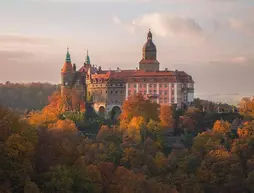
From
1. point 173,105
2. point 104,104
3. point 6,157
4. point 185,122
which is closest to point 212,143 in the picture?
point 185,122

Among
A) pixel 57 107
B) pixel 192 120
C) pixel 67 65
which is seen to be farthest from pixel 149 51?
pixel 192 120

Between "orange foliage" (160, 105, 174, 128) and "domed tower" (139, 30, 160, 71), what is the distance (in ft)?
51.0

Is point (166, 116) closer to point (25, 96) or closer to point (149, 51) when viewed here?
point (149, 51)

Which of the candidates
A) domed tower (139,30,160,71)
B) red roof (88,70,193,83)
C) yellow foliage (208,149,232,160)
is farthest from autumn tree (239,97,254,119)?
yellow foliage (208,149,232,160)

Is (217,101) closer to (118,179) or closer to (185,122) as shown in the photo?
(185,122)

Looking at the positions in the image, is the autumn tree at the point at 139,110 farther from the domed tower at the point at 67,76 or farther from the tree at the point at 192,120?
the domed tower at the point at 67,76

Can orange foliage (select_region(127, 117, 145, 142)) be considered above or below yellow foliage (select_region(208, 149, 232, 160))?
above

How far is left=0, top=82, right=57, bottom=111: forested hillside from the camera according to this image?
402 feet

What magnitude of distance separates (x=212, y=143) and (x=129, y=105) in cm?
1611

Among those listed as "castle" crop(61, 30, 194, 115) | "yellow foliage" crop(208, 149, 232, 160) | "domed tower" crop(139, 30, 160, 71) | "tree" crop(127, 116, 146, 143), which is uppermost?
"domed tower" crop(139, 30, 160, 71)

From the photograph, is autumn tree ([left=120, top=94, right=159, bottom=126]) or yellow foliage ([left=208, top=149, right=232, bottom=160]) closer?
yellow foliage ([left=208, top=149, right=232, bottom=160])

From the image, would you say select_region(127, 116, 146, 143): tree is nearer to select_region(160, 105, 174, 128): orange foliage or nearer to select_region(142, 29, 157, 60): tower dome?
select_region(160, 105, 174, 128): orange foliage

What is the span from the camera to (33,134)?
38625 millimetres

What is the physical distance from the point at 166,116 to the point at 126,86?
12.1 metres
